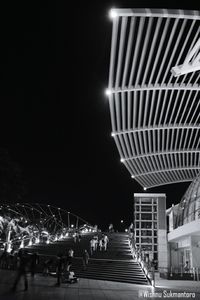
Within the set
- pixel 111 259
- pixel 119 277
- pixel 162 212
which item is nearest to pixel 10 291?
pixel 119 277

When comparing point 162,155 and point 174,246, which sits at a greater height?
point 162,155

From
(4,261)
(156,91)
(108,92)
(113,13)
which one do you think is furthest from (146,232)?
(113,13)

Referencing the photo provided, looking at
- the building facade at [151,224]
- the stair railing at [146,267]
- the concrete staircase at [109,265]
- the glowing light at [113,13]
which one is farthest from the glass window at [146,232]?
the glowing light at [113,13]

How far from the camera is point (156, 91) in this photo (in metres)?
21.0

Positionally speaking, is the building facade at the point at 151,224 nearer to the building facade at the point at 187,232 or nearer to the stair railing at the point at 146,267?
the building facade at the point at 187,232

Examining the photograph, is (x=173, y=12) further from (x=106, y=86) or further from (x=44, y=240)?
(x=44, y=240)

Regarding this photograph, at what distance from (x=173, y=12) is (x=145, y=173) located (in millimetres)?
25527

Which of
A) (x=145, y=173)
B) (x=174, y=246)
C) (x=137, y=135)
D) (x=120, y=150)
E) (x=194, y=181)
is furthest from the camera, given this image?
(x=174, y=246)

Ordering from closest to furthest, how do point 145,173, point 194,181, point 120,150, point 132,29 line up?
point 132,29
point 120,150
point 145,173
point 194,181

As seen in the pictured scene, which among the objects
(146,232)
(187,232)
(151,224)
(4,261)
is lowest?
(4,261)

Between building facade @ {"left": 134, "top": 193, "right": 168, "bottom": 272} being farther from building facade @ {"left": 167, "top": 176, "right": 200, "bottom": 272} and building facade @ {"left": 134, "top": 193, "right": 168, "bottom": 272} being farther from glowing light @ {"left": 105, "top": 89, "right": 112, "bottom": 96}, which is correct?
glowing light @ {"left": 105, "top": 89, "right": 112, "bottom": 96}

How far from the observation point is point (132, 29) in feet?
43.9

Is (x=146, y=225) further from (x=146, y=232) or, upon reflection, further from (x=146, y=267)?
(x=146, y=267)

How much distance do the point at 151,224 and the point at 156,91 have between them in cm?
3002
